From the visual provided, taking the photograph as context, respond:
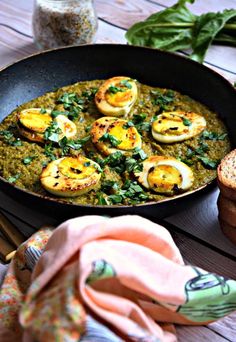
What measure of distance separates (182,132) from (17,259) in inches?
35.3

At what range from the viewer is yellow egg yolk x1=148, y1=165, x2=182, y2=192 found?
7.00 feet

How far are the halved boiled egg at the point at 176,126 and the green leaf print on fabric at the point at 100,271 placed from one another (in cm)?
97

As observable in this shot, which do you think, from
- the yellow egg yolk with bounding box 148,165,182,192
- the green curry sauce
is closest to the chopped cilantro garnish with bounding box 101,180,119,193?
the green curry sauce

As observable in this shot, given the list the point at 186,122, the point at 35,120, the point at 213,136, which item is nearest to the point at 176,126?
the point at 186,122

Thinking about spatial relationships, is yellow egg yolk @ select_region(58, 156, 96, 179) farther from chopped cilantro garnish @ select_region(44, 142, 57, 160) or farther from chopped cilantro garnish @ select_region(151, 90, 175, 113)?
chopped cilantro garnish @ select_region(151, 90, 175, 113)

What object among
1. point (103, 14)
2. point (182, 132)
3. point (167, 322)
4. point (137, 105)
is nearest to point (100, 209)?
point (167, 322)

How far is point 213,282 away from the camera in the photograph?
5.33ft

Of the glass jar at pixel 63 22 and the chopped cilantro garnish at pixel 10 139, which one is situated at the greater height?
the glass jar at pixel 63 22

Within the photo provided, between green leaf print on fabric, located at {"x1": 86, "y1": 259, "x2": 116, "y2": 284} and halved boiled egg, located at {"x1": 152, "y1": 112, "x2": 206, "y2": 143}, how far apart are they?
0.97m

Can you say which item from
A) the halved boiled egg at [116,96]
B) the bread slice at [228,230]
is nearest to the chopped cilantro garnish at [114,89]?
the halved boiled egg at [116,96]

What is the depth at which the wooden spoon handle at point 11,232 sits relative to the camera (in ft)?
6.59

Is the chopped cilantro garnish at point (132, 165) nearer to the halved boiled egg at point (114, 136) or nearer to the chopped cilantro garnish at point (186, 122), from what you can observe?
the halved boiled egg at point (114, 136)

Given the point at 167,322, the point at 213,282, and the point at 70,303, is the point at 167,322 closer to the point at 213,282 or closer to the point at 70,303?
the point at 213,282

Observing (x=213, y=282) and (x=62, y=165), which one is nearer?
(x=213, y=282)
